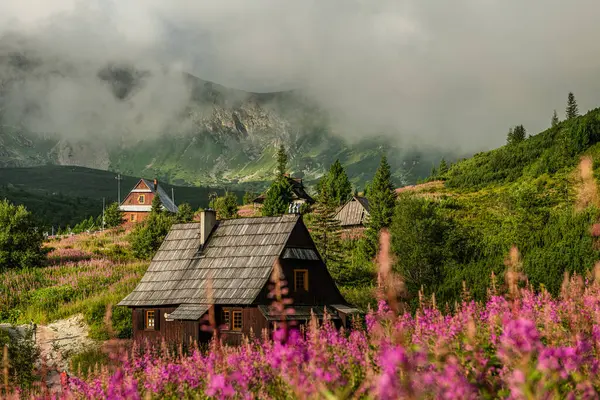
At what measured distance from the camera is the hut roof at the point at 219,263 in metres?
29.7

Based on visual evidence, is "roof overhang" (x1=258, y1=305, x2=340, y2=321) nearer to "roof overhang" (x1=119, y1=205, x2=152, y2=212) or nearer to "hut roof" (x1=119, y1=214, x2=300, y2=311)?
"hut roof" (x1=119, y1=214, x2=300, y2=311)

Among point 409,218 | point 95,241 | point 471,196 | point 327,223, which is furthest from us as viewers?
point 471,196

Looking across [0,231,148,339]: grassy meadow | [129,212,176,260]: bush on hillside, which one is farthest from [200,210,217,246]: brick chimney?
[129,212,176,260]: bush on hillside

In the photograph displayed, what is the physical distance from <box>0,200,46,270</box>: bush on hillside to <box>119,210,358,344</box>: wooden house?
17.6 metres

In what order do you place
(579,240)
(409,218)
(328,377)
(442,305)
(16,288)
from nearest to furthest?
(328,377), (442,305), (579,240), (409,218), (16,288)

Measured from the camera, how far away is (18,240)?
47.0 m

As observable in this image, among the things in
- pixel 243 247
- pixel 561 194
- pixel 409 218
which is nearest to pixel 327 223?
pixel 409 218

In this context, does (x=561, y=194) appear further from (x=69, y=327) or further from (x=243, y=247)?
(x=69, y=327)

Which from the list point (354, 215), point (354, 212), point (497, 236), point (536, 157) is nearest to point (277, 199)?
point (354, 212)

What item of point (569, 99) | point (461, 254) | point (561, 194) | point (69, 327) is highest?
point (569, 99)

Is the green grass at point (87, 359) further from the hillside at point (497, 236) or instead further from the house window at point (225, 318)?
the hillside at point (497, 236)

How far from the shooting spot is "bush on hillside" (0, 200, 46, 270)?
4656 cm

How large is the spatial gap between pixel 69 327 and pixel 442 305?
767 inches

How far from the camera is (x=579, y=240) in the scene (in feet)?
113
